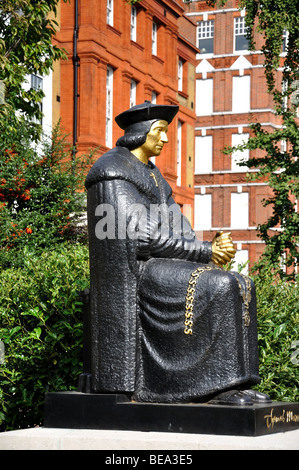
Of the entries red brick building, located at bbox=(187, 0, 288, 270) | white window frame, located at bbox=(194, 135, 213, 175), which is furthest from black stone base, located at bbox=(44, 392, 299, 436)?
white window frame, located at bbox=(194, 135, 213, 175)

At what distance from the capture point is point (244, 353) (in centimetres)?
669

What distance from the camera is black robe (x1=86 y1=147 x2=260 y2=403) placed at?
657cm

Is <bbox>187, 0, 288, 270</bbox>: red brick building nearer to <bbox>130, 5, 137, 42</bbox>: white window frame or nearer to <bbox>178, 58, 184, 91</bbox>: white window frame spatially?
<bbox>178, 58, 184, 91</bbox>: white window frame

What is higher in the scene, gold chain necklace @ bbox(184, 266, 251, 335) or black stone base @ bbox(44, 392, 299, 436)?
gold chain necklace @ bbox(184, 266, 251, 335)

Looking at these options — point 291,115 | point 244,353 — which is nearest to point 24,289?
point 244,353

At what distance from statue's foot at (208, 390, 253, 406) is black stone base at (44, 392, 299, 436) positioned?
97 mm

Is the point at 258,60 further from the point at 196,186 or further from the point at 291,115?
the point at 291,115

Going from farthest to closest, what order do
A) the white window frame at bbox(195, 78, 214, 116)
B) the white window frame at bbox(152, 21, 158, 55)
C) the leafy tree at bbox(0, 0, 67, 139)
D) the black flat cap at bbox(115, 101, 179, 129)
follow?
the white window frame at bbox(195, 78, 214, 116) < the white window frame at bbox(152, 21, 158, 55) < the leafy tree at bbox(0, 0, 67, 139) < the black flat cap at bbox(115, 101, 179, 129)

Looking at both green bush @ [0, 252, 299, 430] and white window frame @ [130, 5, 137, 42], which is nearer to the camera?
green bush @ [0, 252, 299, 430]

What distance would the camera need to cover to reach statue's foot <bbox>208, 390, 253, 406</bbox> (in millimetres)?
6391

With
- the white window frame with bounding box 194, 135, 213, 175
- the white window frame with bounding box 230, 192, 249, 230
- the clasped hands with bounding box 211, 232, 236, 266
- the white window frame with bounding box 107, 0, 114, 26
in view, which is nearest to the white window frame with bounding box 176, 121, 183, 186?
the white window frame with bounding box 107, 0, 114, 26

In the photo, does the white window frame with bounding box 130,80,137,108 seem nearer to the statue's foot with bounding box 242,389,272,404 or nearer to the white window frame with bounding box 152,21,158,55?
the white window frame with bounding box 152,21,158,55
